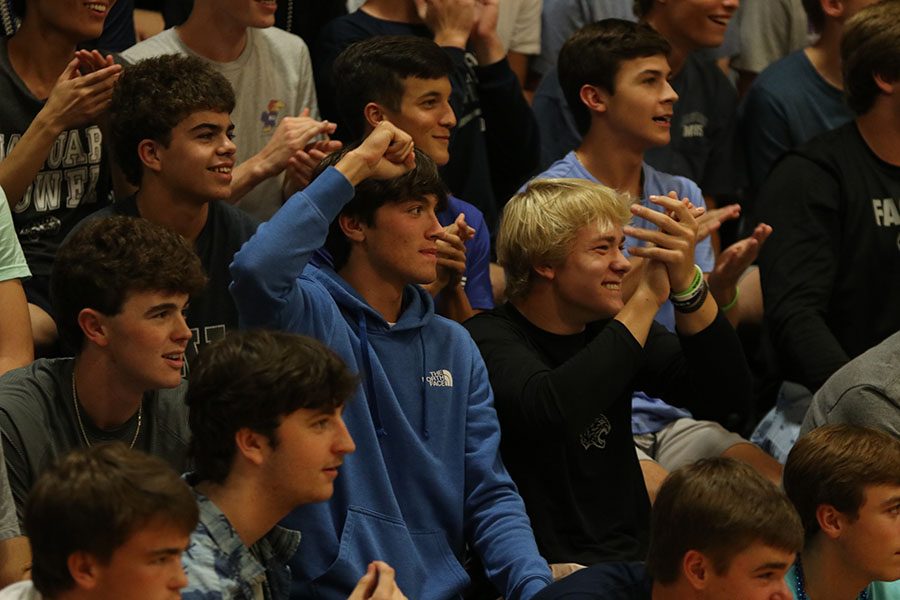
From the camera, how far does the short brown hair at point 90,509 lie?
7.75 ft

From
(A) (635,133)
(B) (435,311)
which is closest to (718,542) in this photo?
(B) (435,311)

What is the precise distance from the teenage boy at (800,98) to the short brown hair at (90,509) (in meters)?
3.54

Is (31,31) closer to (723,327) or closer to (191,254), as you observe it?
(191,254)

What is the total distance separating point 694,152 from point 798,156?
0.63m

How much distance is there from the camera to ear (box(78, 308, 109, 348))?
3234 millimetres

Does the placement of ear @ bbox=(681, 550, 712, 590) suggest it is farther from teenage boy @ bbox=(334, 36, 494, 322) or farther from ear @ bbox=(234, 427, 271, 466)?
teenage boy @ bbox=(334, 36, 494, 322)

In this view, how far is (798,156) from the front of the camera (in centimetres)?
486

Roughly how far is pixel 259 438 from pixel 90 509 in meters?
0.50

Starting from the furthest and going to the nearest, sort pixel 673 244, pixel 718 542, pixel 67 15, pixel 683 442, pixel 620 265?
pixel 683 442 → pixel 67 15 → pixel 620 265 → pixel 673 244 → pixel 718 542

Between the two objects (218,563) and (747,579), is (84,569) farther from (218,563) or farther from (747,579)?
(747,579)

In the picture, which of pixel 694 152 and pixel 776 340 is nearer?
pixel 776 340

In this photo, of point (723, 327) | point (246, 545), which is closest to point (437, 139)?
point (723, 327)

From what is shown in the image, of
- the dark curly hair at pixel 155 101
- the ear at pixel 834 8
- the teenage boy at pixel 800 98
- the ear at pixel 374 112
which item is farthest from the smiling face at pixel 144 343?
the ear at pixel 834 8

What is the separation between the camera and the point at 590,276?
151 inches
